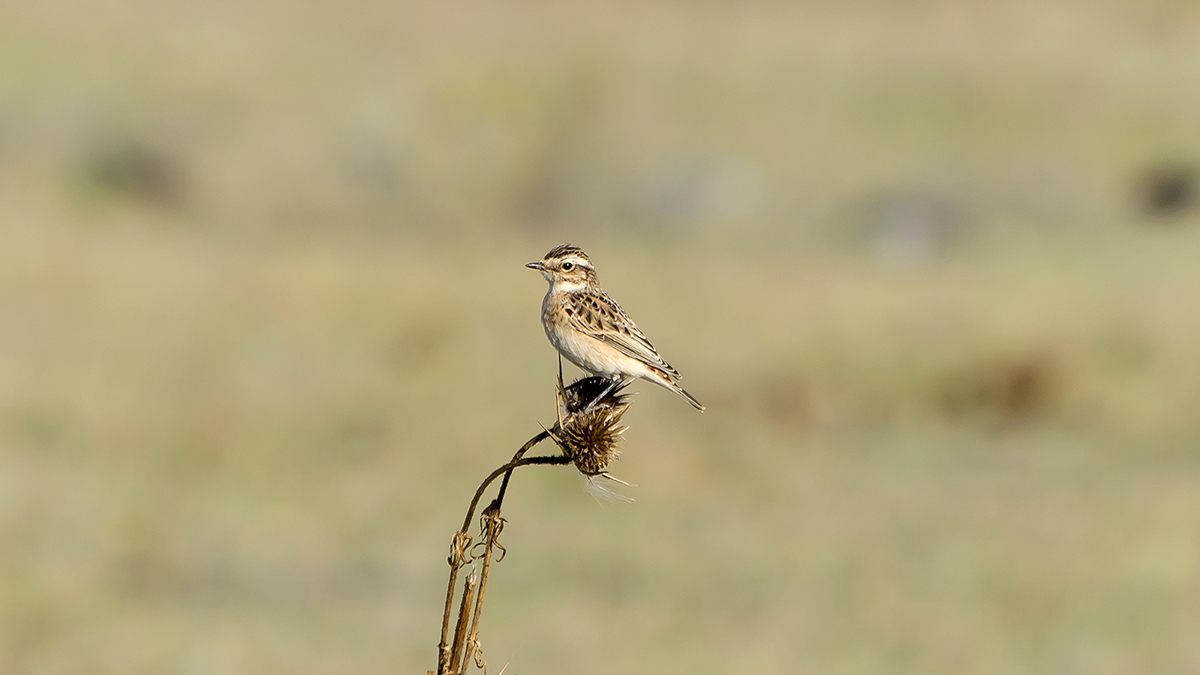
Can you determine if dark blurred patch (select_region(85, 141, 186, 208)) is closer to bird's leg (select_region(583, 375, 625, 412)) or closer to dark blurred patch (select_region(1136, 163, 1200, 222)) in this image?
dark blurred patch (select_region(1136, 163, 1200, 222))

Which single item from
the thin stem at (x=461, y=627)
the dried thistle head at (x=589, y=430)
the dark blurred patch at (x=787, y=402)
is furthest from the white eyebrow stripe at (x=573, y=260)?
the dark blurred patch at (x=787, y=402)

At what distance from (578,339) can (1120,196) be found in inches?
1481

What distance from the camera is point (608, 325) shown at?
7.29 m

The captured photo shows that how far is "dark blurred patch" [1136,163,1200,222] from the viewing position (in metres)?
40.2

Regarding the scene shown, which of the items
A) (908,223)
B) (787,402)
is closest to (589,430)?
(787,402)

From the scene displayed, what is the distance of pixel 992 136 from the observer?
43375 mm

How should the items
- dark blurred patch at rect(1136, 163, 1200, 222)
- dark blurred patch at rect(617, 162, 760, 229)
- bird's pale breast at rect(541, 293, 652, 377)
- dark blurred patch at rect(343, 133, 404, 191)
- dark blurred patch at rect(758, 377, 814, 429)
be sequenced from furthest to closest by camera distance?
dark blurred patch at rect(343, 133, 404, 191)
dark blurred patch at rect(617, 162, 760, 229)
dark blurred patch at rect(1136, 163, 1200, 222)
dark blurred patch at rect(758, 377, 814, 429)
bird's pale breast at rect(541, 293, 652, 377)

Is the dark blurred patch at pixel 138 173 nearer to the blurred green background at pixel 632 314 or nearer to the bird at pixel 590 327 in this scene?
the blurred green background at pixel 632 314

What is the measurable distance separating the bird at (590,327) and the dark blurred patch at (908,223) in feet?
105

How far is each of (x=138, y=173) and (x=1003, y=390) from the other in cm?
2565

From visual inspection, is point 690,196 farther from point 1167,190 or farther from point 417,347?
point 417,347

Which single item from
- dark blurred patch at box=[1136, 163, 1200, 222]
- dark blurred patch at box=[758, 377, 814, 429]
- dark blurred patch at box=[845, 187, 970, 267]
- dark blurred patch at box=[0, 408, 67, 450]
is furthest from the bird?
dark blurred patch at box=[1136, 163, 1200, 222]

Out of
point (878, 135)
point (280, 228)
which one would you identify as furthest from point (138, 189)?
point (878, 135)

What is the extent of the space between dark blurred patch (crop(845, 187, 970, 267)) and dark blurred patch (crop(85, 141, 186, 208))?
19345 millimetres
